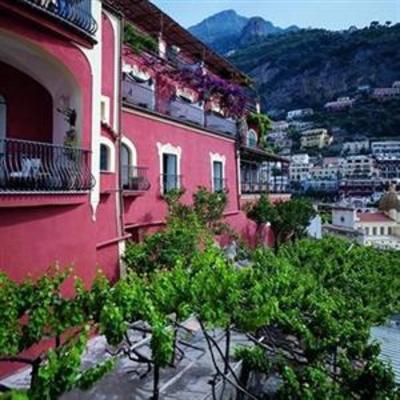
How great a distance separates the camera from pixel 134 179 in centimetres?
1583

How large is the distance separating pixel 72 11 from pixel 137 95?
22.9 ft

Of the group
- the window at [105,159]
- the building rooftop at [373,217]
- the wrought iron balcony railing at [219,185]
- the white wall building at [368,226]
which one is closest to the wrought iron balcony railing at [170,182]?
the wrought iron balcony railing at [219,185]

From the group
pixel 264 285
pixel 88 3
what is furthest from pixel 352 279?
pixel 88 3

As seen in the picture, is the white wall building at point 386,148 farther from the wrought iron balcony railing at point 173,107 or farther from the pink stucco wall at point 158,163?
the wrought iron balcony railing at point 173,107

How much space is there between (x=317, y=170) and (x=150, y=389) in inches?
4975

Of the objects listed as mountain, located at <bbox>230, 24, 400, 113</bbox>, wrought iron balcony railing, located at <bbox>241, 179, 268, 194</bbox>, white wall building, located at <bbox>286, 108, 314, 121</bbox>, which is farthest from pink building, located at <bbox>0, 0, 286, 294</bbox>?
white wall building, located at <bbox>286, 108, 314, 121</bbox>

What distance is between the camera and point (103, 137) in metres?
13.0

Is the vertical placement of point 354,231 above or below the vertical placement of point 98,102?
below

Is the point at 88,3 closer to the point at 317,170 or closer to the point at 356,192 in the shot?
the point at 356,192

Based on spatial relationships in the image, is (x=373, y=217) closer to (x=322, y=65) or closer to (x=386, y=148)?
(x=386, y=148)

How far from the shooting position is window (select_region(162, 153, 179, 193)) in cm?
1816

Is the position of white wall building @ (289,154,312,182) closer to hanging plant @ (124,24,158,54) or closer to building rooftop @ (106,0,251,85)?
building rooftop @ (106,0,251,85)

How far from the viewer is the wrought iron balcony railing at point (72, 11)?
9070 millimetres

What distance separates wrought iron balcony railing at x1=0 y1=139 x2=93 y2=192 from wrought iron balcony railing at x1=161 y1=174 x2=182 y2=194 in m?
7.14
